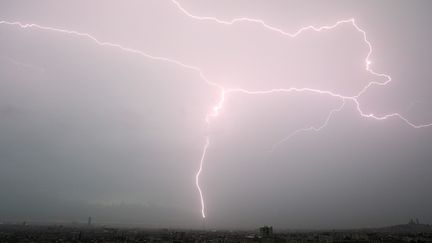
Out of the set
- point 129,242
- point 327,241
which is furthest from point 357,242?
point 129,242

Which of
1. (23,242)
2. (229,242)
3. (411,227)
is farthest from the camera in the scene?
(411,227)

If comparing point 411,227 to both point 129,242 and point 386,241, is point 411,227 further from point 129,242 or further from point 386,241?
point 129,242

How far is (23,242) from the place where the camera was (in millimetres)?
52062

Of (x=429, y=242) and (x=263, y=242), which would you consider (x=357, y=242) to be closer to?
(x=429, y=242)

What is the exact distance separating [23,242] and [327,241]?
164 ft

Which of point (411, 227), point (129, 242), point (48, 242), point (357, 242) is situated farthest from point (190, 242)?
point (411, 227)

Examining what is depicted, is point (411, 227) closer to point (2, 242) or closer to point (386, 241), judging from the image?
point (386, 241)

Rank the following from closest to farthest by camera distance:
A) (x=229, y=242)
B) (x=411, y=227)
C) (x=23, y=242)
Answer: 1. (x=23, y=242)
2. (x=229, y=242)
3. (x=411, y=227)

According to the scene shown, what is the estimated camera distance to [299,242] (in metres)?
57.8

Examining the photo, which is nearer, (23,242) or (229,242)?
(23,242)

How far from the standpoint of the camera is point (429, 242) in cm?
5456

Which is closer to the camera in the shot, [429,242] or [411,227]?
[429,242]

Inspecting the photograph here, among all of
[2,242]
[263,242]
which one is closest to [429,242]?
[263,242]

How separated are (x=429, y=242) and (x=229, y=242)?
32483 mm
